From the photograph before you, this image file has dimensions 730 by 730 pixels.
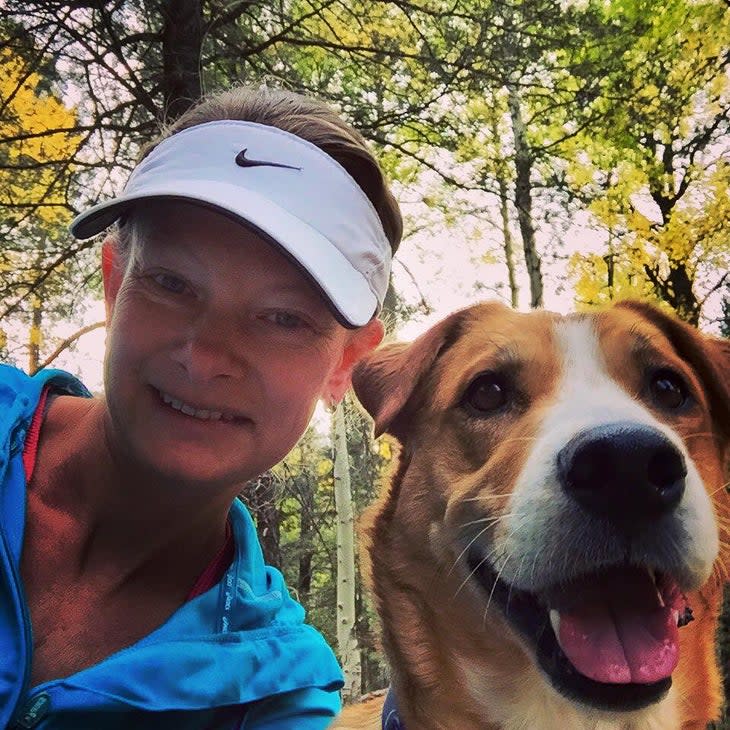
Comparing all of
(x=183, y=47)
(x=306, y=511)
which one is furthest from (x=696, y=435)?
(x=306, y=511)

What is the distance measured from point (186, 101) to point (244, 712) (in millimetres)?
4397

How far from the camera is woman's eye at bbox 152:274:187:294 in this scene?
1.95m

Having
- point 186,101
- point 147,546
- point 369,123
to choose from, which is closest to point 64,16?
point 186,101

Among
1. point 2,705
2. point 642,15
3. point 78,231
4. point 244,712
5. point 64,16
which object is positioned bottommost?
point 244,712

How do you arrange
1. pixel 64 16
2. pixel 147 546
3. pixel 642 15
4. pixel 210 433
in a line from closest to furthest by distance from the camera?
1. pixel 210 433
2. pixel 147 546
3. pixel 64 16
4. pixel 642 15

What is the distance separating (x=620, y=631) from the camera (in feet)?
5.98

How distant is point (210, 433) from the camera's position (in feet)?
6.34

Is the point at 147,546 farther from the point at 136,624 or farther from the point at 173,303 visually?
the point at 173,303

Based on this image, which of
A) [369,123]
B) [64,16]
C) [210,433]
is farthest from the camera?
[369,123]

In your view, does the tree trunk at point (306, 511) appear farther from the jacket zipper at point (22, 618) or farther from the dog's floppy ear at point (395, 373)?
the jacket zipper at point (22, 618)

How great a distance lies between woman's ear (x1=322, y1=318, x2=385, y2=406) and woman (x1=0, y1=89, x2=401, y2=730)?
310 millimetres

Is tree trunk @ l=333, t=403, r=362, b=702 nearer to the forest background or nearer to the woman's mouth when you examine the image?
the forest background

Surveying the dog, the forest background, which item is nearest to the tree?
the forest background

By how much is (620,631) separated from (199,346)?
1263 millimetres
